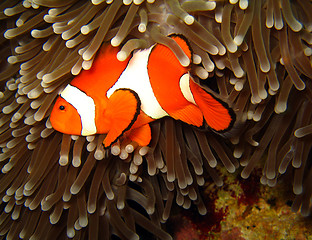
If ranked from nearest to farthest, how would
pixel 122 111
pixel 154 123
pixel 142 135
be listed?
pixel 122 111, pixel 142 135, pixel 154 123

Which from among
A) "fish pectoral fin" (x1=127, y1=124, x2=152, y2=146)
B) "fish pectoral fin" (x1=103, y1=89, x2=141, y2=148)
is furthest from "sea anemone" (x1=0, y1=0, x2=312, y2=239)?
"fish pectoral fin" (x1=103, y1=89, x2=141, y2=148)

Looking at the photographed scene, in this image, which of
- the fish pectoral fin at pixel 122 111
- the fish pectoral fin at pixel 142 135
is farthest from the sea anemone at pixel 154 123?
the fish pectoral fin at pixel 122 111

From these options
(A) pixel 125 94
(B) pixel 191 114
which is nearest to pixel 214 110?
(B) pixel 191 114

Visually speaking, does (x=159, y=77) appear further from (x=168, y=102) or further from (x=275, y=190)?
(x=275, y=190)

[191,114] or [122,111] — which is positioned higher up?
[122,111]

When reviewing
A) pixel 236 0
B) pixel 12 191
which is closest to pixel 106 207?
pixel 12 191

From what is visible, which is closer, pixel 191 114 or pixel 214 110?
pixel 214 110

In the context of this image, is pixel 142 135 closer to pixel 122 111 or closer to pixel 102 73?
pixel 122 111
